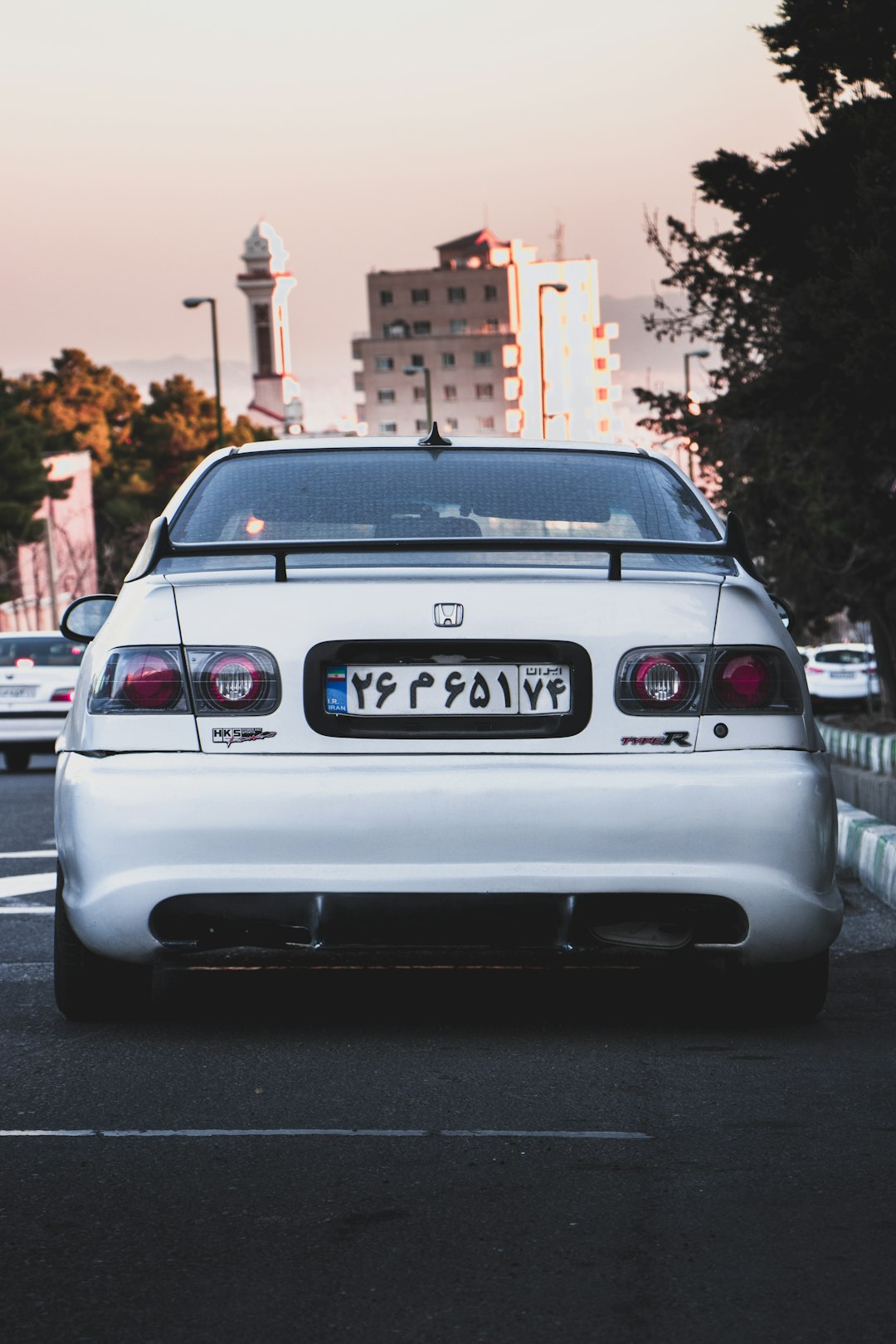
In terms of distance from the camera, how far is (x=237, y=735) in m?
5.30

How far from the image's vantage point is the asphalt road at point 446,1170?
3.36 metres

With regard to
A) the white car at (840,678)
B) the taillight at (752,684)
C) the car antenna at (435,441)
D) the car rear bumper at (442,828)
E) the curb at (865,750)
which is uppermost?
the car antenna at (435,441)

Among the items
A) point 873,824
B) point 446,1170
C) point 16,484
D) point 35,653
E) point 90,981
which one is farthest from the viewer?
point 16,484

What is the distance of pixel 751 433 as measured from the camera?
28344 millimetres

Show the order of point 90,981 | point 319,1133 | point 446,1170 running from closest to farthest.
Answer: point 446,1170
point 319,1133
point 90,981

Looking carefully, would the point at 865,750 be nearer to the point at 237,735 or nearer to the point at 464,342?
the point at 237,735

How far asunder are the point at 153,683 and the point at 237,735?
26cm

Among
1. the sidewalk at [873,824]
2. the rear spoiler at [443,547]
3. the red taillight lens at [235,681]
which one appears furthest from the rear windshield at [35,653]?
the red taillight lens at [235,681]

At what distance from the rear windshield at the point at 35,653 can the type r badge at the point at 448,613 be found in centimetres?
1828

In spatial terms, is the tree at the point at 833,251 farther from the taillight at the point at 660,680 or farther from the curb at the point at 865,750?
the taillight at the point at 660,680

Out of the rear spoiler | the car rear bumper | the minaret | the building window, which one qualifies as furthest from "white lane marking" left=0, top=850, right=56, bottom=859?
the building window

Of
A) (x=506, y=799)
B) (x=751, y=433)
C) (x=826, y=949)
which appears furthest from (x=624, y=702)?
(x=751, y=433)

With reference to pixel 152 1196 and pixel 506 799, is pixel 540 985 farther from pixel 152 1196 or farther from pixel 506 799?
pixel 152 1196

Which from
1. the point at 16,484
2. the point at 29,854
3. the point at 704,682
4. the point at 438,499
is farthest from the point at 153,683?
the point at 16,484
